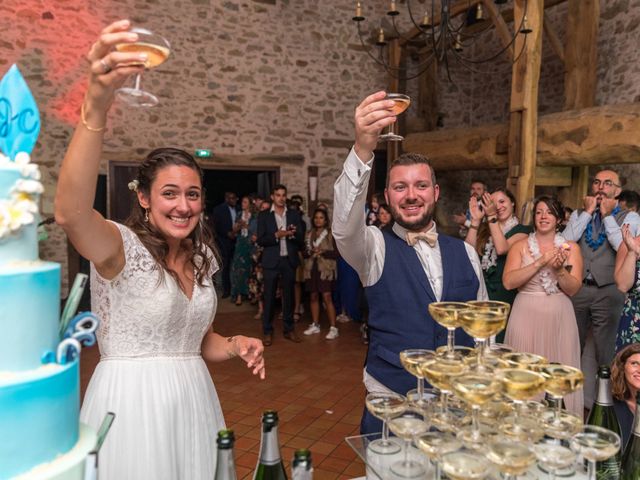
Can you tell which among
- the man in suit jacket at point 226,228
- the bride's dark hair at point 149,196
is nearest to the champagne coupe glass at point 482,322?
the bride's dark hair at point 149,196

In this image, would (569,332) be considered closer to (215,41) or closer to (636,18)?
(636,18)

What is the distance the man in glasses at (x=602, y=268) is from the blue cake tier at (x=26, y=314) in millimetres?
4173

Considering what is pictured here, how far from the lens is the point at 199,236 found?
196cm

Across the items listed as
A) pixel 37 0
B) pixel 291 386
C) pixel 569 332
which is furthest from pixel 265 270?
pixel 37 0

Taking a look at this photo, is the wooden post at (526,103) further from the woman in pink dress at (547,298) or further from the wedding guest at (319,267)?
the woman in pink dress at (547,298)

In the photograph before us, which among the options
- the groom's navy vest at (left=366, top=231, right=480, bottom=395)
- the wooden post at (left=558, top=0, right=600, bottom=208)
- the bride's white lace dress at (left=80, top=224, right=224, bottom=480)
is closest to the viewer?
the bride's white lace dress at (left=80, top=224, right=224, bottom=480)

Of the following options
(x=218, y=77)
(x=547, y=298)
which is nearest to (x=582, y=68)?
(x=547, y=298)

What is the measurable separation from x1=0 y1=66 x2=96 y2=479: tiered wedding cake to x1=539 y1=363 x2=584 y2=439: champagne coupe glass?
0.96 metres

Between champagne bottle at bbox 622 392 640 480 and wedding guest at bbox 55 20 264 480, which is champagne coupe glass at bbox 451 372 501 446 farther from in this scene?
wedding guest at bbox 55 20 264 480

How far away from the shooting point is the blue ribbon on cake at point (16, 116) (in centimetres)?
91

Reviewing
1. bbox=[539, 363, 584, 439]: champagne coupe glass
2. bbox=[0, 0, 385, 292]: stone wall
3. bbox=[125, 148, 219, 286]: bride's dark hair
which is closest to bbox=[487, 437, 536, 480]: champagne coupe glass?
bbox=[539, 363, 584, 439]: champagne coupe glass

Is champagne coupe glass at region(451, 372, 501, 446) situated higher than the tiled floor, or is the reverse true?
champagne coupe glass at region(451, 372, 501, 446)

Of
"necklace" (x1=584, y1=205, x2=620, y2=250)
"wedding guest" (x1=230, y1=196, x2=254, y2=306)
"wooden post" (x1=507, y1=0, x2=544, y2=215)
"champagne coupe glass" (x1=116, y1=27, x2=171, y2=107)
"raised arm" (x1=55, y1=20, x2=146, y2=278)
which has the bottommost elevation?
"wedding guest" (x1=230, y1=196, x2=254, y2=306)

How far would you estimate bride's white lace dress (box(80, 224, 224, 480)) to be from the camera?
5.20 ft
